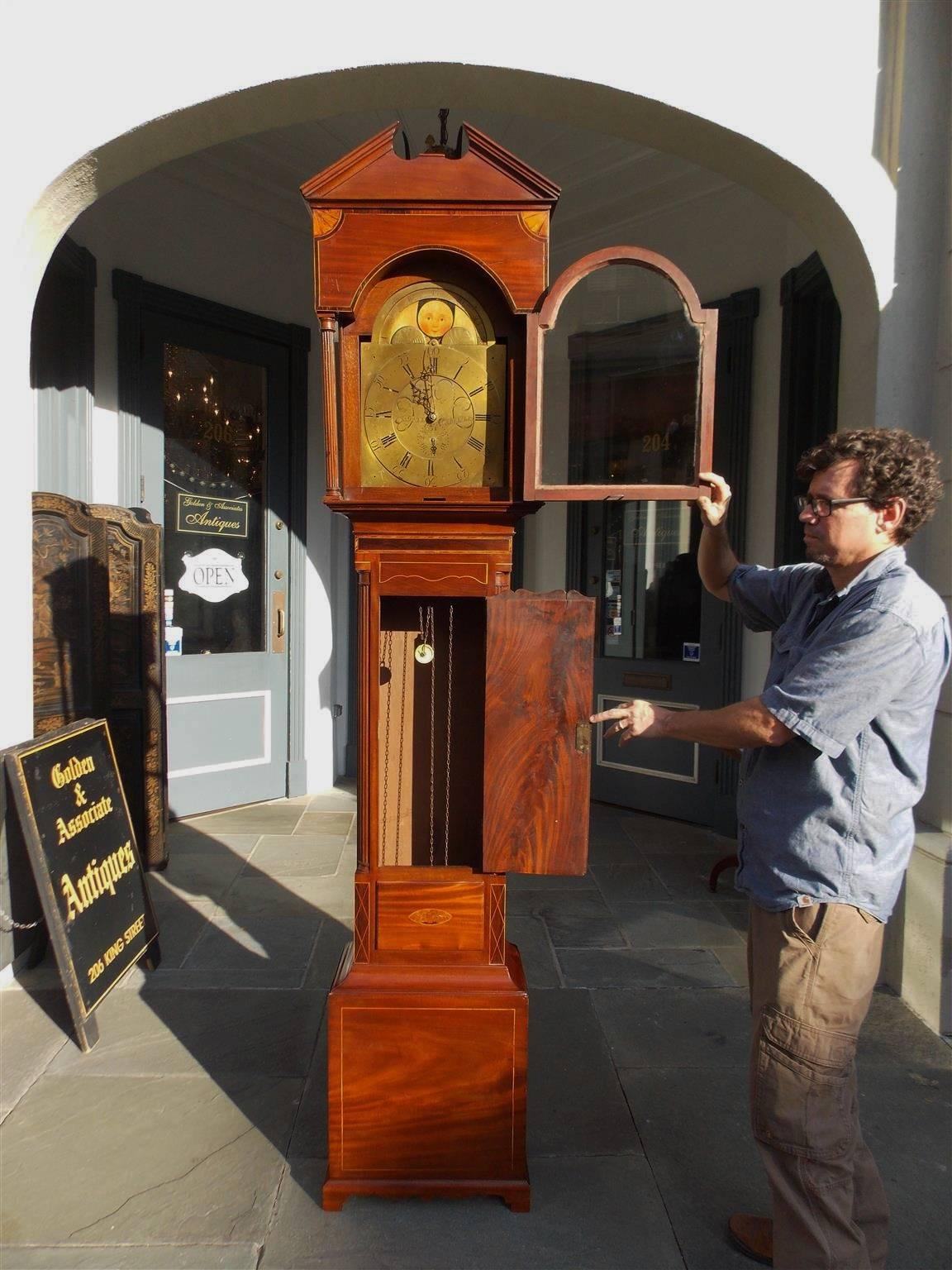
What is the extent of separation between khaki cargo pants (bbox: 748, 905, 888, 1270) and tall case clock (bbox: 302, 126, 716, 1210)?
0.51 m

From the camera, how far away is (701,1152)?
83.9 inches

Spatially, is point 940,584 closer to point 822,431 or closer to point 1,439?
point 822,431

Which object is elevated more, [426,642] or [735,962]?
[426,642]

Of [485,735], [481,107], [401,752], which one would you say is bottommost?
[401,752]

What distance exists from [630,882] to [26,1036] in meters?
2.78

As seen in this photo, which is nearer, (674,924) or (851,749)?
(851,749)

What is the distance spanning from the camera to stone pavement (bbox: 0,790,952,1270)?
182 centimetres

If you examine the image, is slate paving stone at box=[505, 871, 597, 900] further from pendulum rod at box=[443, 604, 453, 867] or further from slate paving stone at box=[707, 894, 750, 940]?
pendulum rod at box=[443, 604, 453, 867]

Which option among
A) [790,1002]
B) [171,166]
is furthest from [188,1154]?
[171,166]

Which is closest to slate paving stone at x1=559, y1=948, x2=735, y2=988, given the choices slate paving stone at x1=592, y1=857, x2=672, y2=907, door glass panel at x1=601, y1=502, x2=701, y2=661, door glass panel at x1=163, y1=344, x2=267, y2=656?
slate paving stone at x1=592, y1=857, x2=672, y2=907

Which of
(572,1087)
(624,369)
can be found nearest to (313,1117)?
(572,1087)

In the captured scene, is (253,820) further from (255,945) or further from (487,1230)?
(487,1230)

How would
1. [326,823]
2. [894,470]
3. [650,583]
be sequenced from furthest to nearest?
[650,583] < [326,823] < [894,470]

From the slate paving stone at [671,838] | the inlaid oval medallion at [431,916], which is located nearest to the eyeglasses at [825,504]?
the inlaid oval medallion at [431,916]
